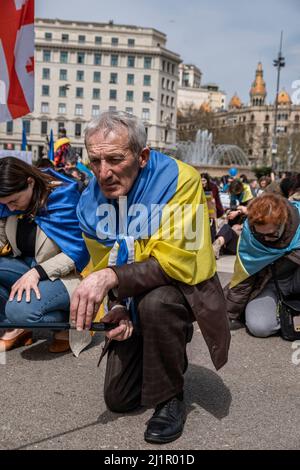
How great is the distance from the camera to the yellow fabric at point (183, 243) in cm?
→ 257

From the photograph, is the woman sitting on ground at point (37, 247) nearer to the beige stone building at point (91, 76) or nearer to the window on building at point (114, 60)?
the beige stone building at point (91, 76)

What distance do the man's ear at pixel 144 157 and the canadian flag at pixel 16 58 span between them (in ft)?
8.62

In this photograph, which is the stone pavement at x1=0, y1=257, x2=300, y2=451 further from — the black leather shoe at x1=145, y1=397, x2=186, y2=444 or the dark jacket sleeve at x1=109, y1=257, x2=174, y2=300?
the dark jacket sleeve at x1=109, y1=257, x2=174, y2=300

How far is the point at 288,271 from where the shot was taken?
14.7 ft

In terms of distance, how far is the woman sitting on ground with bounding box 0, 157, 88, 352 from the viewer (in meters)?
3.40

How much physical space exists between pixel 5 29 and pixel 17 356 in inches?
112

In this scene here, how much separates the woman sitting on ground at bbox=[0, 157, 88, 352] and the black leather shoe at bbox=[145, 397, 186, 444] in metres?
1.06

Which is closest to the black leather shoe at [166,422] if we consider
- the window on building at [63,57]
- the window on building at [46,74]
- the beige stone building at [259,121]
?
the window on building at [46,74]

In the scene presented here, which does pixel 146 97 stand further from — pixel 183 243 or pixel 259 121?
pixel 183 243

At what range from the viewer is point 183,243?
262cm

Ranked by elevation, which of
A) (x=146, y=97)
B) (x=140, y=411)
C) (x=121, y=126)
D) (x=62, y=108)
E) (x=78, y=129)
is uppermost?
(x=146, y=97)

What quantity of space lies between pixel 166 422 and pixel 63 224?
1515mm

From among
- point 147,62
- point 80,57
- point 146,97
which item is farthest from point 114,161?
point 80,57

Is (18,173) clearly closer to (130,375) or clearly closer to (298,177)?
(130,375)
